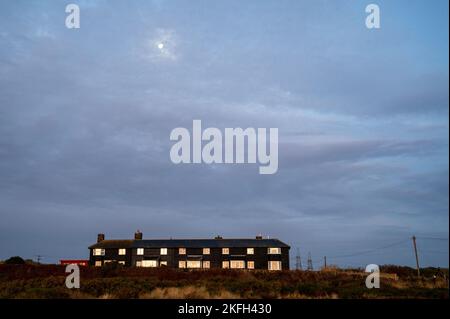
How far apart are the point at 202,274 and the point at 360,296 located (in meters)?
19.5

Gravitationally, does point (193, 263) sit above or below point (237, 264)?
above

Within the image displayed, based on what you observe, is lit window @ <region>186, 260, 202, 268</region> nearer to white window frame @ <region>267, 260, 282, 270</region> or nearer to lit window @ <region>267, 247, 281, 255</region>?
white window frame @ <region>267, 260, 282, 270</region>

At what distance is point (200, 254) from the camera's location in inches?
3356

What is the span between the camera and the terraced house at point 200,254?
84250mm

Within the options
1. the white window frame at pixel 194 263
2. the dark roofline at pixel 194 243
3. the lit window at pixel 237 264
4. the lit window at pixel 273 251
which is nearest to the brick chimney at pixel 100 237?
the dark roofline at pixel 194 243

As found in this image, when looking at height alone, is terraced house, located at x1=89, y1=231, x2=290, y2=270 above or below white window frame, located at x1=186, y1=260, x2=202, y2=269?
above

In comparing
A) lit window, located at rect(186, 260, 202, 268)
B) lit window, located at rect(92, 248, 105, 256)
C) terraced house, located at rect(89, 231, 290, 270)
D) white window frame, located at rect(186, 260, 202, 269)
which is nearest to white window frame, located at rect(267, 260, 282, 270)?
terraced house, located at rect(89, 231, 290, 270)

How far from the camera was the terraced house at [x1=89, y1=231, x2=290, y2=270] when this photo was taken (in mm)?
84250

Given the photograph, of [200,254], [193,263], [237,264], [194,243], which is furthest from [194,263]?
[237,264]

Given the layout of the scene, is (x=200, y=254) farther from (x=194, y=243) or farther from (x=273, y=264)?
(x=273, y=264)

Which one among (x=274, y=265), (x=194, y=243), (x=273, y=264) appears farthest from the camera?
(x=194, y=243)

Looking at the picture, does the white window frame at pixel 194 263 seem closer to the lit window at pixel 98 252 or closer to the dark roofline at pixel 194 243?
the dark roofline at pixel 194 243

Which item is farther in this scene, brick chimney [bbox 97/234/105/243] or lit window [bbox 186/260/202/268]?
brick chimney [bbox 97/234/105/243]
